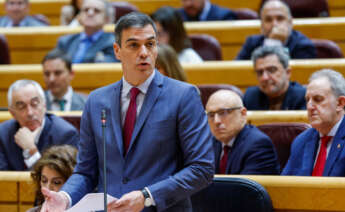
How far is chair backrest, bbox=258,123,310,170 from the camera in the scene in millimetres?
1875

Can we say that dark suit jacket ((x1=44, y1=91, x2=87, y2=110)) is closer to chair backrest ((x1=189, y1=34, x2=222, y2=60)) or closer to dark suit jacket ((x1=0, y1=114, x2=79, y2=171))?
dark suit jacket ((x1=0, y1=114, x2=79, y2=171))

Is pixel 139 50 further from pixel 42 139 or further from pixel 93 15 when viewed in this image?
pixel 93 15

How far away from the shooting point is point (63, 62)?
2424 millimetres

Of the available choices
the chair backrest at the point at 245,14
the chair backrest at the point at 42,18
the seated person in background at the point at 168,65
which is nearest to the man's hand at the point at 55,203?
the seated person in background at the point at 168,65

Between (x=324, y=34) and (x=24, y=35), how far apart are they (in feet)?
4.61

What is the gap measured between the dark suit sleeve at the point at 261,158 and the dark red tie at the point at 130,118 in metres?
0.74

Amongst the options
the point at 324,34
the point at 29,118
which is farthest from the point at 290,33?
the point at 29,118

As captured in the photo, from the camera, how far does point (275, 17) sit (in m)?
2.60

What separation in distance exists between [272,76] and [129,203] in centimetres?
138

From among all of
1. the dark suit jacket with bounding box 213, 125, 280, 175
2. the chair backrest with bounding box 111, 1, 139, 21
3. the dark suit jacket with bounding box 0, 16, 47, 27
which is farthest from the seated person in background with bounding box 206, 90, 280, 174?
the dark suit jacket with bounding box 0, 16, 47, 27

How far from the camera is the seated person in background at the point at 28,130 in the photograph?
1905mm

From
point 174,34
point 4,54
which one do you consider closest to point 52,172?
point 174,34

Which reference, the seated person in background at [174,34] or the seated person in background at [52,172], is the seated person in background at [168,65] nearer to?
the seated person in background at [174,34]

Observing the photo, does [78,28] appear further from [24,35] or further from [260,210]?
[260,210]
